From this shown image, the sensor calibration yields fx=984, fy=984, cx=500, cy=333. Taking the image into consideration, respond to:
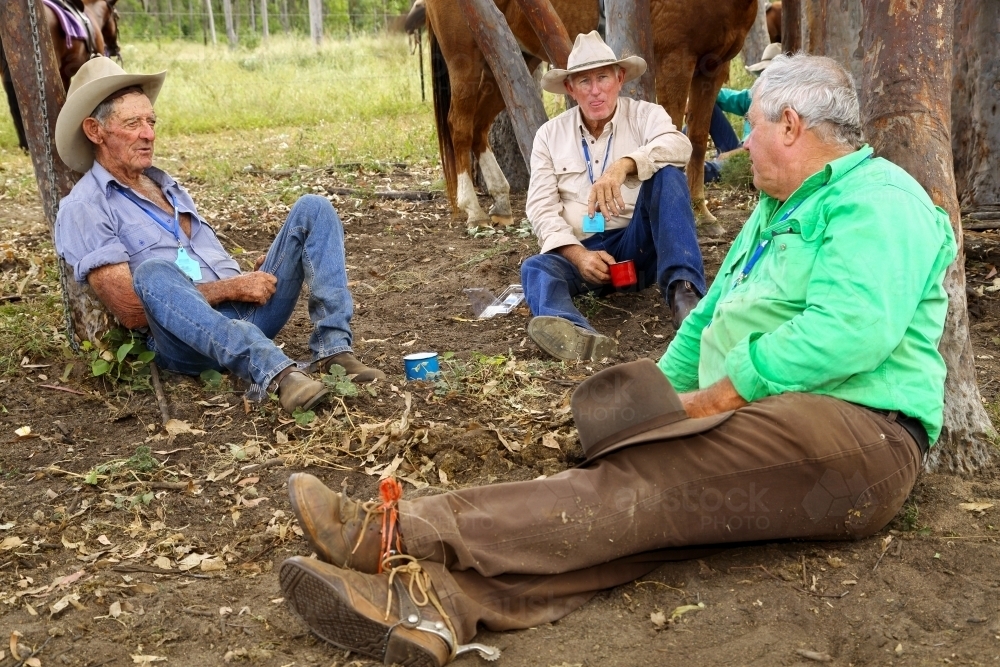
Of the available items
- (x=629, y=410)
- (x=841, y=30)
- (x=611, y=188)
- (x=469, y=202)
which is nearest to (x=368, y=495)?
(x=629, y=410)

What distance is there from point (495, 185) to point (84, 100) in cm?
376

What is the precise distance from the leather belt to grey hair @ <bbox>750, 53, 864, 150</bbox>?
733mm

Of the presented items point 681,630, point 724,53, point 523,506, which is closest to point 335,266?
point 523,506

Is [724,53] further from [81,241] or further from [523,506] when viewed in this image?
[523,506]

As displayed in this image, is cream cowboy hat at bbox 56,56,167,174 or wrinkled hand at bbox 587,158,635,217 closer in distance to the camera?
cream cowboy hat at bbox 56,56,167,174

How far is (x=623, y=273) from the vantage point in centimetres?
480

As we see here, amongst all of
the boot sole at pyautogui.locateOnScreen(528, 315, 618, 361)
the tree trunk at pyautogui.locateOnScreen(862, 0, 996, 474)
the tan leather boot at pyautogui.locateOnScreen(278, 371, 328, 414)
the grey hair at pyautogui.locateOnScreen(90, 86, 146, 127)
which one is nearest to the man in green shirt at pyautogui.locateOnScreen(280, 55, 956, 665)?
the tree trunk at pyautogui.locateOnScreen(862, 0, 996, 474)

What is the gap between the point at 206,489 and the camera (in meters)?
3.45

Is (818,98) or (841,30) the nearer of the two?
(818,98)

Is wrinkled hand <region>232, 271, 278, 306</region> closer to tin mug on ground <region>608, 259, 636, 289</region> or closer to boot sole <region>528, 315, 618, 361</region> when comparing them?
boot sole <region>528, 315, 618, 361</region>

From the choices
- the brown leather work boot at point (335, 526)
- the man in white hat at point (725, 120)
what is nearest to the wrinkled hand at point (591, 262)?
the brown leather work boot at point (335, 526)

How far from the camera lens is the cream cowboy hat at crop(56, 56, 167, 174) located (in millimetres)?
4074

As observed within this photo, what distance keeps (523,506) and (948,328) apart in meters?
1.56

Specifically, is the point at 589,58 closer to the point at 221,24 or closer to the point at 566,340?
the point at 566,340
